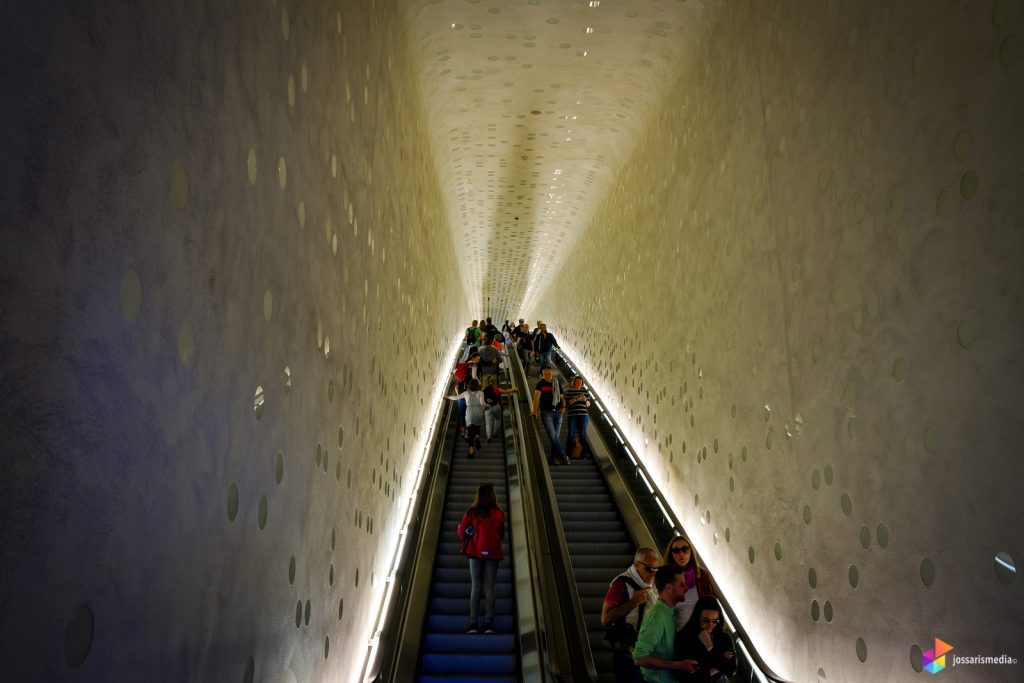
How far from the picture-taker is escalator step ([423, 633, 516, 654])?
6258mm

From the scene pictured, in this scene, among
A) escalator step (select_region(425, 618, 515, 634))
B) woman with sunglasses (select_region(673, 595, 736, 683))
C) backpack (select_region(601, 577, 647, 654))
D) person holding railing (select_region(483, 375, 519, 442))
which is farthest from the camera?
person holding railing (select_region(483, 375, 519, 442))

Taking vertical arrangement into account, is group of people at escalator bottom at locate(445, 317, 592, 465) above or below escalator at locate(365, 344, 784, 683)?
above

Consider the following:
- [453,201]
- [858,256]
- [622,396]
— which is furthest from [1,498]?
[453,201]

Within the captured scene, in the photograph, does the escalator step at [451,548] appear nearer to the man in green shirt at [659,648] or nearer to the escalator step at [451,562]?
the escalator step at [451,562]

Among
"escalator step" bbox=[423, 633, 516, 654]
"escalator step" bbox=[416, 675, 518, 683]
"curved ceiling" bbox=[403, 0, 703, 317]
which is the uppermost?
"curved ceiling" bbox=[403, 0, 703, 317]

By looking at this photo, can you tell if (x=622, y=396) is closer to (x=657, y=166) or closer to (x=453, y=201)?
(x=657, y=166)

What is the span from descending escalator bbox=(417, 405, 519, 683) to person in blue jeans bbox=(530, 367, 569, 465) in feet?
4.77

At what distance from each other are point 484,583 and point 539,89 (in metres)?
7.03

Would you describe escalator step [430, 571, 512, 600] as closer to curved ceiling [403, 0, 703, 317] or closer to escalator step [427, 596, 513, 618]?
escalator step [427, 596, 513, 618]

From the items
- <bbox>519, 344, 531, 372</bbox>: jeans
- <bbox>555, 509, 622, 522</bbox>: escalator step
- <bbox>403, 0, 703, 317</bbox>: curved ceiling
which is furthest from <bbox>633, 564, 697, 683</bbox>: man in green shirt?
<bbox>519, 344, 531, 372</bbox>: jeans

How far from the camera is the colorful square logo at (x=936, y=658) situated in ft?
11.2

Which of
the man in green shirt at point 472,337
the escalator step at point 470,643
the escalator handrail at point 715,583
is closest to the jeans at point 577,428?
the escalator handrail at point 715,583

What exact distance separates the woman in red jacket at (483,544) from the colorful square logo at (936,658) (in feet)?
11.2

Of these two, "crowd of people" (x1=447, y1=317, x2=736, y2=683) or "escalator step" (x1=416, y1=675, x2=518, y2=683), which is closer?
"crowd of people" (x1=447, y1=317, x2=736, y2=683)
